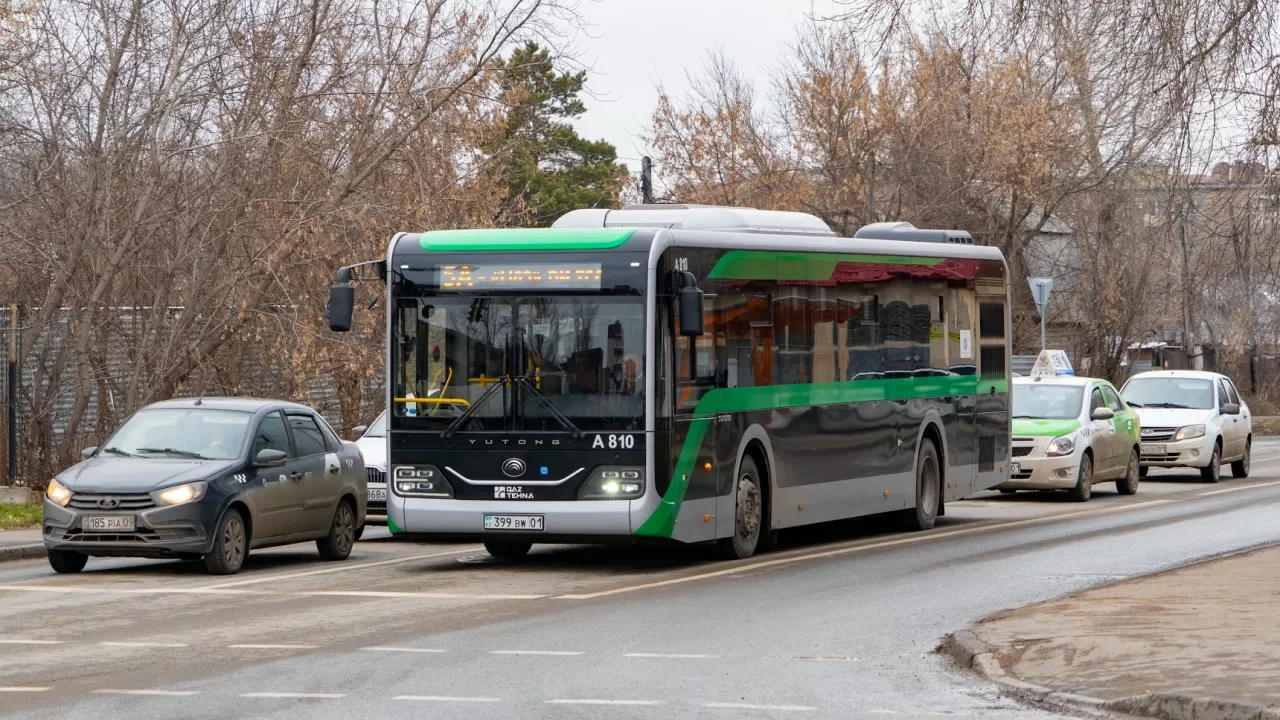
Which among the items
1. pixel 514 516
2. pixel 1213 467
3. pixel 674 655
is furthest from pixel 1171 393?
pixel 674 655

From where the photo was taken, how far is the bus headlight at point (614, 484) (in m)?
16.0

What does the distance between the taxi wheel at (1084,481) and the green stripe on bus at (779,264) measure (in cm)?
758

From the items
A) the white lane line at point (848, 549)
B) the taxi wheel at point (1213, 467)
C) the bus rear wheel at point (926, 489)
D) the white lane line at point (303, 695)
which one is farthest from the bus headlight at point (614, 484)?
the taxi wheel at point (1213, 467)

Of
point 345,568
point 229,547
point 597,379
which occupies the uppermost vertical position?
point 597,379

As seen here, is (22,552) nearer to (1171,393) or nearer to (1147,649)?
(1147,649)

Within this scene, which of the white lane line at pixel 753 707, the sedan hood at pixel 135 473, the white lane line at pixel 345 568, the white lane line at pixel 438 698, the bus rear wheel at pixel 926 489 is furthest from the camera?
the bus rear wheel at pixel 926 489

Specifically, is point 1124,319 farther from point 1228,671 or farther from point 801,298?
point 1228,671

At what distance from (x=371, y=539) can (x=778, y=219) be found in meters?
6.45

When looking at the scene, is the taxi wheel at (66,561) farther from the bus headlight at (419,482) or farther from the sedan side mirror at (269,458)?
the bus headlight at (419,482)

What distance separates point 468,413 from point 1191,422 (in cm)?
1851

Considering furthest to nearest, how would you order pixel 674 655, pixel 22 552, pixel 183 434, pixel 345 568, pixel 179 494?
pixel 22 552 → pixel 183 434 → pixel 345 568 → pixel 179 494 → pixel 674 655

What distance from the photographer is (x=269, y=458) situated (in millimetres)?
17266

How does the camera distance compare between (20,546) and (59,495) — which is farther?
(20,546)

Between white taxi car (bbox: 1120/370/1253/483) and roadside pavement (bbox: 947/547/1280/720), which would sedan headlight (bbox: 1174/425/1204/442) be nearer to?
white taxi car (bbox: 1120/370/1253/483)
